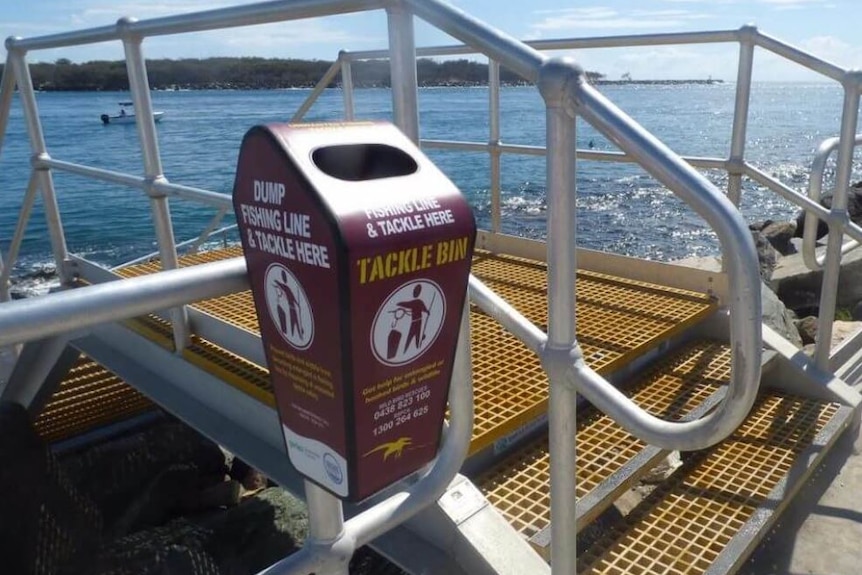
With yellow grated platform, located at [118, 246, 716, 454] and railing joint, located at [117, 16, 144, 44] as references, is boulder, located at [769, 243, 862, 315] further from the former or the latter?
railing joint, located at [117, 16, 144, 44]

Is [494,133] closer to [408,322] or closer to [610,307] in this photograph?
[610,307]

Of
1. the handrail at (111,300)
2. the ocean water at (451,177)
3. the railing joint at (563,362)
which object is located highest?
the handrail at (111,300)

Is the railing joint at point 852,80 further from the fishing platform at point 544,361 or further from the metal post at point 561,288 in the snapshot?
the metal post at point 561,288

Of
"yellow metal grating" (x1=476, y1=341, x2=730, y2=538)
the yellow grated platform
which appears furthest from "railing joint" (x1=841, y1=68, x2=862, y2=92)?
"yellow metal grating" (x1=476, y1=341, x2=730, y2=538)

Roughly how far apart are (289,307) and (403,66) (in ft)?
1.74

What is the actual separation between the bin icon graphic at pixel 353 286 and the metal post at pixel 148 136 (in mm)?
1484

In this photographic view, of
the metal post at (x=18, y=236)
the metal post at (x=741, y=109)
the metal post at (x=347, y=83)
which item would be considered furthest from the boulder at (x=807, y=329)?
the metal post at (x=18, y=236)

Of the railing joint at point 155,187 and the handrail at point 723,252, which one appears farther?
the railing joint at point 155,187

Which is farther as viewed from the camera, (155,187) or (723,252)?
(155,187)

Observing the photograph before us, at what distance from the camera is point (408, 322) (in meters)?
1.05

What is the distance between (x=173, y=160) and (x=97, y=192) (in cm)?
378

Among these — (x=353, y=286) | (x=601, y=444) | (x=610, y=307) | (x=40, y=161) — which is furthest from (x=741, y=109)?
(x=40, y=161)

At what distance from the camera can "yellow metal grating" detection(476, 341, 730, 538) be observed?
7.05 feet

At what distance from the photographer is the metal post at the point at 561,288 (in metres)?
1.19
